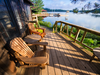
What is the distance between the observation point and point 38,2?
12.4 m

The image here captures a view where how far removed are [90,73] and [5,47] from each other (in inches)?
99.9

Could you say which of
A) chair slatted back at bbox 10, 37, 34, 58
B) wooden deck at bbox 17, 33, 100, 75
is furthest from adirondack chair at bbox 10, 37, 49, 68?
wooden deck at bbox 17, 33, 100, 75

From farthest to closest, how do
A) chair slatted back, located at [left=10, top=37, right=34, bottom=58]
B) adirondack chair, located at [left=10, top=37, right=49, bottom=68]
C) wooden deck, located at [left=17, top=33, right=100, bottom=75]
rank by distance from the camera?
wooden deck, located at [left=17, top=33, right=100, bottom=75] → chair slatted back, located at [left=10, top=37, right=34, bottom=58] → adirondack chair, located at [left=10, top=37, right=49, bottom=68]

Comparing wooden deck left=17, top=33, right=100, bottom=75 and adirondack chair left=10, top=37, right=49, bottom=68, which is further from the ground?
adirondack chair left=10, top=37, right=49, bottom=68

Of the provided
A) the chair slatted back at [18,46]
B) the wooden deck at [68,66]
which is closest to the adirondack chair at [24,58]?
the chair slatted back at [18,46]

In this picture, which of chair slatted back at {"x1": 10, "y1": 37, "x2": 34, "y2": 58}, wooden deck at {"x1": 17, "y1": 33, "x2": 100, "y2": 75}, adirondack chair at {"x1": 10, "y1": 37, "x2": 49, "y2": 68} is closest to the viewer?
adirondack chair at {"x1": 10, "y1": 37, "x2": 49, "y2": 68}

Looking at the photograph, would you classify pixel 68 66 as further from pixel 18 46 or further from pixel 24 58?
pixel 18 46

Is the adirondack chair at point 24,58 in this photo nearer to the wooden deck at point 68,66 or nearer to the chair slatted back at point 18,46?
the chair slatted back at point 18,46

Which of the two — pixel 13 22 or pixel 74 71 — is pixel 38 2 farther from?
pixel 74 71

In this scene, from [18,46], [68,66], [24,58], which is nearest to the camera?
[24,58]

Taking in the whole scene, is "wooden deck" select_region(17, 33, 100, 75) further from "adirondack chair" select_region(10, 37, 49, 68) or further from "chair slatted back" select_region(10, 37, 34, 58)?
"chair slatted back" select_region(10, 37, 34, 58)

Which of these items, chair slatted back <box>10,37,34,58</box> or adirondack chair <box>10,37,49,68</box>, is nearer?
adirondack chair <box>10,37,49,68</box>

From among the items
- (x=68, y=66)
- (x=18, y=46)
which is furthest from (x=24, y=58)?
(x=68, y=66)

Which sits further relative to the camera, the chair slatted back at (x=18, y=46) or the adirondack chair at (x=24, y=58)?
the chair slatted back at (x=18, y=46)
